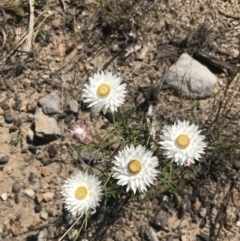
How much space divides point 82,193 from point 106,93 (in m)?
0.50

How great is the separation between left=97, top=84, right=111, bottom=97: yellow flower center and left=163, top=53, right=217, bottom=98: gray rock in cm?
62

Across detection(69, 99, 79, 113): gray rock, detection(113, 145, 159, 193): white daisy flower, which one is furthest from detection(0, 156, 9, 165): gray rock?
detection(113, 145, 159, 193): white daisy flower

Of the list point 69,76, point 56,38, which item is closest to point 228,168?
point 69,76

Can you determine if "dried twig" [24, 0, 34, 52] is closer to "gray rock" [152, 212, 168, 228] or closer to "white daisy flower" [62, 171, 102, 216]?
"white daisy flower" [62, 171, 102, 216]

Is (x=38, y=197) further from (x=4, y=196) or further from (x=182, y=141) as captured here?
(x=182, y=141)

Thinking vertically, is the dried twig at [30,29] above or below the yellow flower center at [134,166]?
above

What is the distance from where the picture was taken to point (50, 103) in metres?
2.75

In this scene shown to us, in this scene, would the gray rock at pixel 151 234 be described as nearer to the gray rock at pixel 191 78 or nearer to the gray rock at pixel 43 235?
the gray rock at pixel 43 235

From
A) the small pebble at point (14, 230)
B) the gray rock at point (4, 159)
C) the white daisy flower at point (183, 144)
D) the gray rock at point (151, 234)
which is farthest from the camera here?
the gray rock at point (4, 159)

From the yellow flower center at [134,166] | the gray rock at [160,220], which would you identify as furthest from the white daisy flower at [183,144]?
the gray rock at [160,220]

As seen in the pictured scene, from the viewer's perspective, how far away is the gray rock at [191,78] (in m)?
2.61

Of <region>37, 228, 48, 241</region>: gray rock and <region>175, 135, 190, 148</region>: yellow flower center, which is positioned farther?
<region>37, 228, 48, 241</region>: gray rock

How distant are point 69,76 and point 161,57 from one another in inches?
23.3

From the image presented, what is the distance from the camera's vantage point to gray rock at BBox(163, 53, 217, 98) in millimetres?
2613
